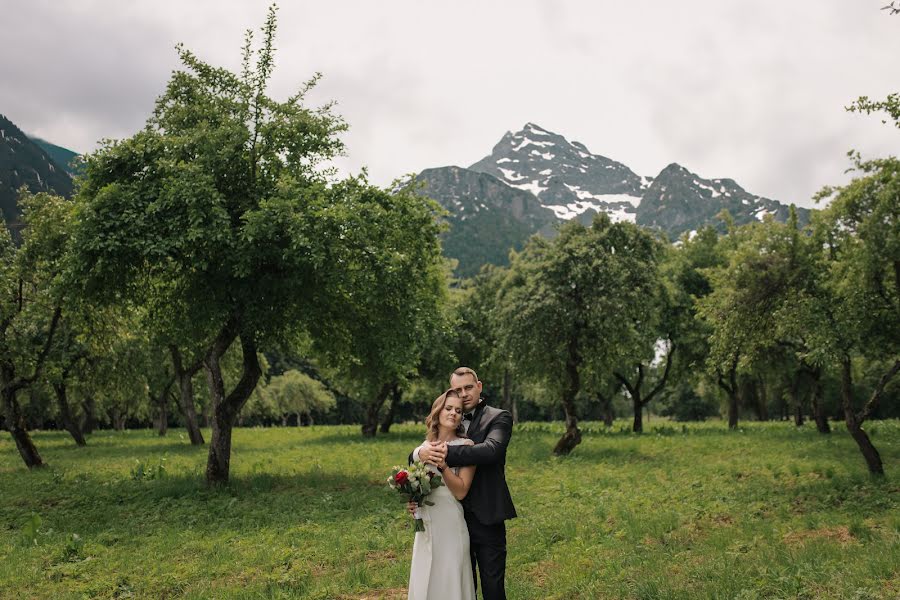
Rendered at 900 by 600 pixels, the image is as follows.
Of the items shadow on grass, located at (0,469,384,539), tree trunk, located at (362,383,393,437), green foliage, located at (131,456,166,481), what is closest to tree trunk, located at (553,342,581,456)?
shadow on grass, located at (0,469,384,539)

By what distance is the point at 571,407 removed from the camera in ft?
91.0

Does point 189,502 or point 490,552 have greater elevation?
point 490,552

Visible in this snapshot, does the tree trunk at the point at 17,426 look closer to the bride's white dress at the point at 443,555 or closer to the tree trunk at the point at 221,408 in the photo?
the tree trunk at the point at 221,408

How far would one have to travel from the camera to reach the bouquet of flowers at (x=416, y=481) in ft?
21.5

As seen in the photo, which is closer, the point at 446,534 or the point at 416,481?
the point at 416,481

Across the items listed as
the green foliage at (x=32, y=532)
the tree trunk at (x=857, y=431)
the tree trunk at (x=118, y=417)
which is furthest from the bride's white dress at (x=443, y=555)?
the tree trunk at (x=118, y=417)

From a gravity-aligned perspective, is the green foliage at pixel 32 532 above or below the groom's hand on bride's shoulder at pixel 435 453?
below

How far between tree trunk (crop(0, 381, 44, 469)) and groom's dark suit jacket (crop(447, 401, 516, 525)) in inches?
894

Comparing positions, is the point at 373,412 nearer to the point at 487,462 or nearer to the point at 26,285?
the point at 26,285

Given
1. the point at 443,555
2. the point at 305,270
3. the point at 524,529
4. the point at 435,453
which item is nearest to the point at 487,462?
the point at 435,453

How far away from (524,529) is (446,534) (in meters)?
7.40

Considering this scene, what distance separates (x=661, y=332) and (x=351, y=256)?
28.1m

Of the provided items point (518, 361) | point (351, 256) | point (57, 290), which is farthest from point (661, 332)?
point (57, 290)

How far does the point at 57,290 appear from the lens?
1797 cm
